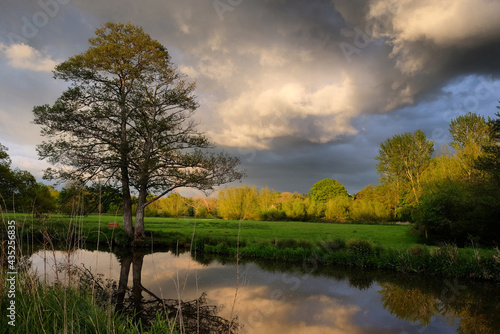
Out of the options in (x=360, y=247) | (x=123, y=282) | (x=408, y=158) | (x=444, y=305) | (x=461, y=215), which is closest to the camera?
(x=444, y=305)

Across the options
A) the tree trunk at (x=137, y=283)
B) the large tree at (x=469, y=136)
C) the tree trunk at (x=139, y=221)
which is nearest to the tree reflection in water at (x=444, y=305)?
the tree trunk at (x=137, y=283)

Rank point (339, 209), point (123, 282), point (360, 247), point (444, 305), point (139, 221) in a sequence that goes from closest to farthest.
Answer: point (444, 305) → point (123, 282) → point (360, 247) → point (139, 221) → point (339, 209)

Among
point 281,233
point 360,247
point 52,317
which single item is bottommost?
point 281,233

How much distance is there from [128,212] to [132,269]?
837 cm

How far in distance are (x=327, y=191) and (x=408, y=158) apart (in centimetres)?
3864

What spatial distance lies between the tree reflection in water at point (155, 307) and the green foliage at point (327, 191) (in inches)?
2998

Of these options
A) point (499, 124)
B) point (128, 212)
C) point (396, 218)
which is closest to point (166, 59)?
point (128, 212)

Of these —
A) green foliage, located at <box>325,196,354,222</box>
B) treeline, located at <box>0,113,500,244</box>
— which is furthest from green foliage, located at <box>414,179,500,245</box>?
green foliage, located at <box>325,196,354,222</box>

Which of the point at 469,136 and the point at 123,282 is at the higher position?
the point at 469,136

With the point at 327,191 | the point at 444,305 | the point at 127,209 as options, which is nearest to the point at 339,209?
the point at 327,191

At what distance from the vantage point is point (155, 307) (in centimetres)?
944

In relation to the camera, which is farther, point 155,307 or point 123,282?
point 123,282

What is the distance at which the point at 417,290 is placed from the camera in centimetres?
1220

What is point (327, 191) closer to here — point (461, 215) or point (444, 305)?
point (461, 215)
